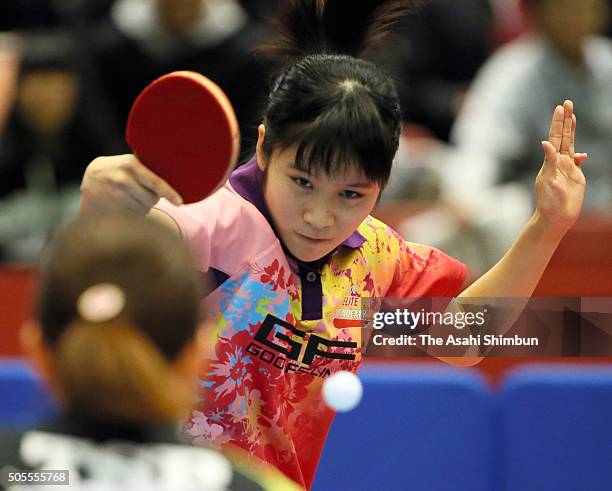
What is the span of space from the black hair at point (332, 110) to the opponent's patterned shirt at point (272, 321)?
113 mm

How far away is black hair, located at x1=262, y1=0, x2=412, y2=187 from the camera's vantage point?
4.91ft

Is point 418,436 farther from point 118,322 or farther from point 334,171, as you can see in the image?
point 118,322

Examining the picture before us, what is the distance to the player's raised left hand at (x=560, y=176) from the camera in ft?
5.24

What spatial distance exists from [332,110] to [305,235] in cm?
17

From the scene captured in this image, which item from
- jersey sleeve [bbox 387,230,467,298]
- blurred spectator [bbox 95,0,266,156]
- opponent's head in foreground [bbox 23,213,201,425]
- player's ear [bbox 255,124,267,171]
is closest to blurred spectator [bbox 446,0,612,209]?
blurred spectator [bbox 95,0,266,156]

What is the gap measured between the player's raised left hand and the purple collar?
279 mm

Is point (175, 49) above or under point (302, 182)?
above

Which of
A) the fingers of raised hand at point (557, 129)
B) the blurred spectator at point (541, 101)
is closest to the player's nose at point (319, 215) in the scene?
the fingers of raised hand at point (557, 129)

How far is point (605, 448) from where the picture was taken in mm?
2221

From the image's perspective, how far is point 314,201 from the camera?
151 cm

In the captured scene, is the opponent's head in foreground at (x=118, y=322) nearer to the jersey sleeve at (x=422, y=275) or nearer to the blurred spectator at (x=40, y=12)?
the jersey sleeve at (x=422, y=275)

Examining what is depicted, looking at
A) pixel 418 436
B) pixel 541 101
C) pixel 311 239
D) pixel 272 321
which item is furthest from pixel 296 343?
pixel 541 101

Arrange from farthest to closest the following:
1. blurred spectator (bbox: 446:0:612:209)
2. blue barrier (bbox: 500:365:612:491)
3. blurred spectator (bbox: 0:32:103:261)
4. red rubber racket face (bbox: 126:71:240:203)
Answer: blurred spectator (bbox: 0:32:103:261)
blurred spectator (bbox: 446:0:612:209)
blue barrier (bbox: 500:365:612:491)
red rubber racket face (bbox: 126:71:240:203)

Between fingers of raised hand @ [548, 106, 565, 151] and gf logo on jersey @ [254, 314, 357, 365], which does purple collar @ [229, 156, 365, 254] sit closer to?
gf logo on jersey @ [254, 314, 357, 365]
